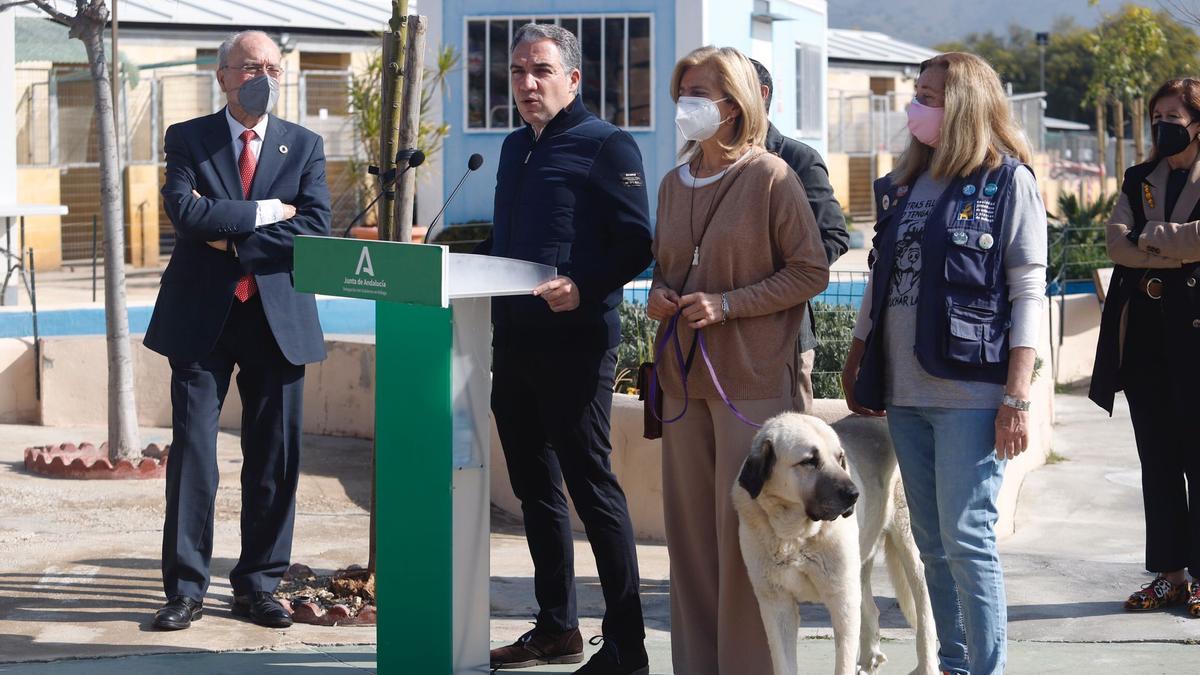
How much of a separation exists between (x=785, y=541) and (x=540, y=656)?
1.36 meters

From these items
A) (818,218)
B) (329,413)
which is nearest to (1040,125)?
(329,413)

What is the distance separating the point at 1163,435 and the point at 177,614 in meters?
3.99

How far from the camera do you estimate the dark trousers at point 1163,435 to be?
6055mm

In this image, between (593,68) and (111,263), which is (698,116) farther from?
(593,68)

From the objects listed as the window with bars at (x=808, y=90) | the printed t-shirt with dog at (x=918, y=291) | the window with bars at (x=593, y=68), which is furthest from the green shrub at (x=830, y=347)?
the window with bars at (x=808, y=90)

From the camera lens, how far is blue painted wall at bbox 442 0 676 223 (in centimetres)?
2292

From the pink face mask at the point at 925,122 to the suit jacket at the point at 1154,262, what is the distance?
186cm

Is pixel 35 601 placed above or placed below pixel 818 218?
below

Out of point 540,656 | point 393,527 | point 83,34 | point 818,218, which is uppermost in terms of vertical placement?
point 83,34

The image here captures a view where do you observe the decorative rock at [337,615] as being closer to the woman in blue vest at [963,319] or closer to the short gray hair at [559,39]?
the short gray hair at [559,39]

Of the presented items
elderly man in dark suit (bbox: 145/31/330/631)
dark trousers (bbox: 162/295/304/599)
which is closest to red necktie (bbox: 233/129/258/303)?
elderly man in dark suit (bbox: 145/31/330/631)

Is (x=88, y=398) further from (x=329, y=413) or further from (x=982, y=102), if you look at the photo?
(x=982, y=102)

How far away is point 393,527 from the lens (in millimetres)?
4891

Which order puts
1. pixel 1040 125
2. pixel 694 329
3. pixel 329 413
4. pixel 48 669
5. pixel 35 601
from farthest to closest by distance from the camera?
1. pixel 1040 125
2. pixel 329 413
3. pixel 35 601
4. pixel 48 669
5. pixel 694 329
